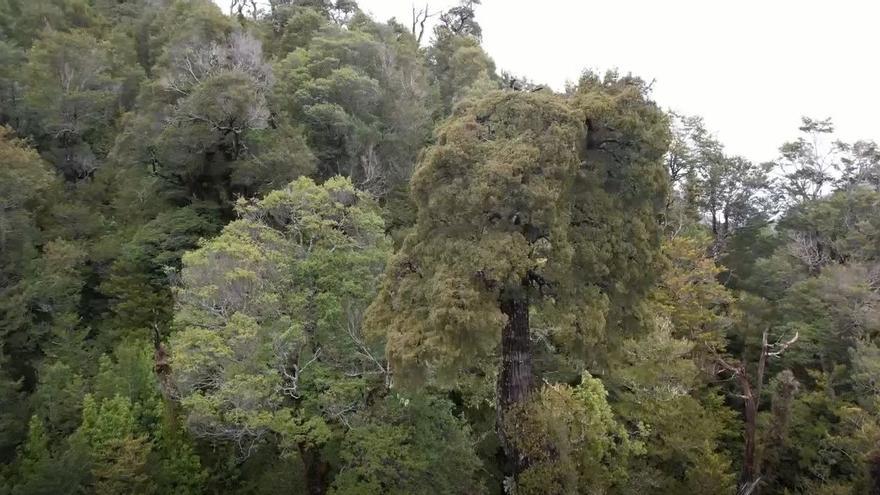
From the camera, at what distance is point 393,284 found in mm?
10008

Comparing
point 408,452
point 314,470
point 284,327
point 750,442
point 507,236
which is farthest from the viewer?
point 750,442

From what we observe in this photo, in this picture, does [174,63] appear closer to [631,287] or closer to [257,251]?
[257,251]

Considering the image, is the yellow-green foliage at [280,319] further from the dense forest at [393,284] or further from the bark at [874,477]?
the bark at [874,477]

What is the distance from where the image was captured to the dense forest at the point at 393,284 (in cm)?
938

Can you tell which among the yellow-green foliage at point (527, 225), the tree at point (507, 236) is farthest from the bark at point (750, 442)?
the tree at point (507, 236)

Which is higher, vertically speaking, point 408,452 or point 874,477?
point 408,452

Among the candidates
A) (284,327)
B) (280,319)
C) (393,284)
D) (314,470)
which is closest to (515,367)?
(393,284)

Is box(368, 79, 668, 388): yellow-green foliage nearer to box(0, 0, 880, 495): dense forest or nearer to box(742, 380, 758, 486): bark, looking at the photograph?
box(0, 0, 880, 495): dense forest

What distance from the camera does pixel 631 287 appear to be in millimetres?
10258

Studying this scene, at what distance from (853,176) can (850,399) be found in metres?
10.8

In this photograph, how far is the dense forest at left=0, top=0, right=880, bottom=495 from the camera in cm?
938

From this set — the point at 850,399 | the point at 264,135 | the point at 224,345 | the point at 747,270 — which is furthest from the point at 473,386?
the point at 747,270

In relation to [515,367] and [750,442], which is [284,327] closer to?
[515,367]

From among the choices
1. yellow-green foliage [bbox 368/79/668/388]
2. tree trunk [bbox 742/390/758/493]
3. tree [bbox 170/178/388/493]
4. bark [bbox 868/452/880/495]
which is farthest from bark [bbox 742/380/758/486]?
tree [bbox 170/178/388/493]
